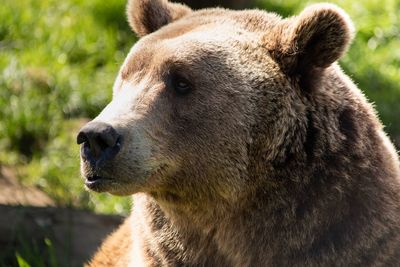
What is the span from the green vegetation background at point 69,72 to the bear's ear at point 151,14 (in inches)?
92.2

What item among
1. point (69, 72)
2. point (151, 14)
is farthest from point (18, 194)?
point (151, 14)

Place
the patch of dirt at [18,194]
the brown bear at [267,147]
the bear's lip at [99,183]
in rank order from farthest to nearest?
the patch of dirt at [18,194] < the brown bear at [267,147] < the bear's lip at [99,183]

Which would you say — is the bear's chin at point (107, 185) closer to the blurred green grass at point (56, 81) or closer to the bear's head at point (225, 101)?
the bear's head at point (225, 101)

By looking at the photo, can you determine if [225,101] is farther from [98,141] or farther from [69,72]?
[69,72]

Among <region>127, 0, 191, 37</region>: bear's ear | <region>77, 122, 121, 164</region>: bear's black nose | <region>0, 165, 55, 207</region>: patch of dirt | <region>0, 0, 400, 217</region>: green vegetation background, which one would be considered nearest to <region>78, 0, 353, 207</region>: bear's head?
<region>77, 122, 121, 164</region>: bear's black nose

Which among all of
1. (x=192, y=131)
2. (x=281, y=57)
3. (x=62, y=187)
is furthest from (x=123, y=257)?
(x=62, y=187)

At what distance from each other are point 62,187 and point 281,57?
341cm

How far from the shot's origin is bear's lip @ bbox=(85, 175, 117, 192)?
4.13 m

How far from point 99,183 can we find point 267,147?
77cm

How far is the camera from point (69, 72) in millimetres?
8836

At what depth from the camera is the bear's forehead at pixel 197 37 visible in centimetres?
431

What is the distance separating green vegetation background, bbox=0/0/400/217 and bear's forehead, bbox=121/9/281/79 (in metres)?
2.71

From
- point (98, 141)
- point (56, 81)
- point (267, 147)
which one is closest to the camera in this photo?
point (98, 141)

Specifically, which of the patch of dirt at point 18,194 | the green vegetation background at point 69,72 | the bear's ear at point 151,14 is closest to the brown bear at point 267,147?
the bear's ear at point 151,14
